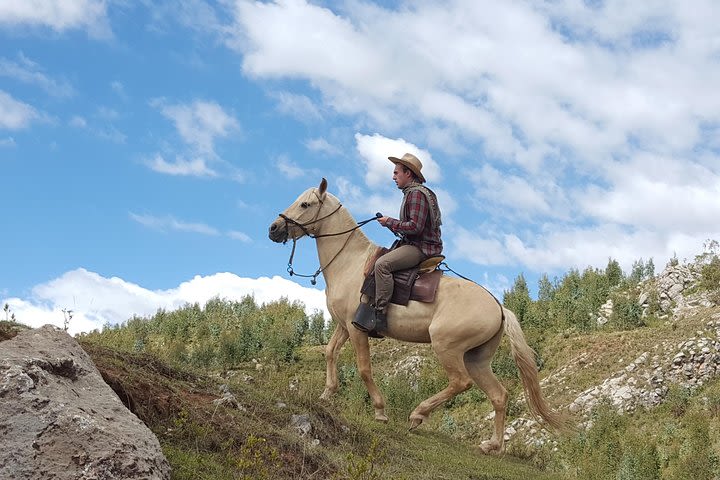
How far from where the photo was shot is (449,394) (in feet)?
29.7

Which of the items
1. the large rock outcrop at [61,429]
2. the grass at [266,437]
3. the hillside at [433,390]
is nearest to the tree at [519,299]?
the hillside at [433,390]

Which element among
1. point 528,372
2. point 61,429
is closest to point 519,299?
point 528,372

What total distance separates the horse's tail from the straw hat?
7.63 ft

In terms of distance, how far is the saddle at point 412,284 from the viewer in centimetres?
915

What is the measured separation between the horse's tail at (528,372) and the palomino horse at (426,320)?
0.6 inches

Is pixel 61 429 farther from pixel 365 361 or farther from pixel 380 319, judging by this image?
pixel 365 361

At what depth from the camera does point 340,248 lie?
33.5 feet

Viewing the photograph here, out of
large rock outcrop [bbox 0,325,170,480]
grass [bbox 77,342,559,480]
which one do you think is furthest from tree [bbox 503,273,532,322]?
large rock outcrop [bbox 0,325,170,480]

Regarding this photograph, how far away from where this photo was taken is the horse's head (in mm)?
10016

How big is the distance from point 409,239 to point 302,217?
175cm

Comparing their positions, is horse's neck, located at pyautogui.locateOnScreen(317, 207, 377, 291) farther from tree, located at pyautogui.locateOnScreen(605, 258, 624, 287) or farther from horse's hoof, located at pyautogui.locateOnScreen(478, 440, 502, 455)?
tree, located at pyautogui.locateOnScreen(605, 258, 624, 287)

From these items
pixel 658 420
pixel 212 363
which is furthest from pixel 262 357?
pixel 658 420

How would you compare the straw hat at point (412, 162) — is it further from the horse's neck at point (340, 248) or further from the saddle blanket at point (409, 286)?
the saddle blanket at point (409, 286)

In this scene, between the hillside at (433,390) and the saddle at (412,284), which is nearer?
the hillside at (433,390)
